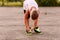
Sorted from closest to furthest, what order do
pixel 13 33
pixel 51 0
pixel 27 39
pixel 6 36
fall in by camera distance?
pixel 27 39, pixel 6 36, pixel 13 33, pixel 51 0

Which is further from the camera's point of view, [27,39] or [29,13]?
[29,13]

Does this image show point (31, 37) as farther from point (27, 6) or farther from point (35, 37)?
point (27, 6)

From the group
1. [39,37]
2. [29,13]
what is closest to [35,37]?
[39,37]

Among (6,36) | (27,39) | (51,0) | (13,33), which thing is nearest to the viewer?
(27,39)

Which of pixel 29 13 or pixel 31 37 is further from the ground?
pixel 29 13

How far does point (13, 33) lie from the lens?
7.64m

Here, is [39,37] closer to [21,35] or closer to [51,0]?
[21,35]

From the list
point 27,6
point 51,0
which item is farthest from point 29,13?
point 51,0

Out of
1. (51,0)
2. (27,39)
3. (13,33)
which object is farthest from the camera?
(51,0)

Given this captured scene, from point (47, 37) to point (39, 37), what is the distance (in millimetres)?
216

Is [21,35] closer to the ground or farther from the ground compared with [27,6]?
closer to the ground

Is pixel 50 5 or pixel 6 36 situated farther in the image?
pixel 50 5

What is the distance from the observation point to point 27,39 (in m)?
6.61

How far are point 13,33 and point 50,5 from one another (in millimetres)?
17877
